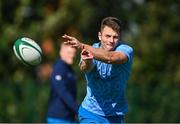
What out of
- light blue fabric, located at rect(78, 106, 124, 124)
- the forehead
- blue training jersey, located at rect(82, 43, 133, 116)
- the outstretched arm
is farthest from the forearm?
light blue fabric, located at rect(78, 106, 124, 124)

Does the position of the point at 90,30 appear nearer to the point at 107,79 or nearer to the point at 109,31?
the point at 107,79

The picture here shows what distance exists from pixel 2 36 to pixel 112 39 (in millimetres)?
13142

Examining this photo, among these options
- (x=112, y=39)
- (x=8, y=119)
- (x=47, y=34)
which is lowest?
(x=8, y=119)

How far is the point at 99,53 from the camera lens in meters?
7.64

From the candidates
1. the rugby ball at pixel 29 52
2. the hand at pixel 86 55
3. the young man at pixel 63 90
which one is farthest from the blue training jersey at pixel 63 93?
the hand at pixel 86 55

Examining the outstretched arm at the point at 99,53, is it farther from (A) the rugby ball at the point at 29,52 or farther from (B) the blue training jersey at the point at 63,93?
(B) the blue training jersey at the point at 63,93

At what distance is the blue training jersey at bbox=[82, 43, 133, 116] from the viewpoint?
27.0 feet

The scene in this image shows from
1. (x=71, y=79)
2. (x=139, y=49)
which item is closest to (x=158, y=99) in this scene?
(x=139, y=49)

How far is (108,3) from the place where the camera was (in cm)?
2291

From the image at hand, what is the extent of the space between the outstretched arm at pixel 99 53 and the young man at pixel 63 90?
10.8 ft

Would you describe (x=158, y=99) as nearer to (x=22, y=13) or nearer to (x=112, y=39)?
(x=22, y=13)

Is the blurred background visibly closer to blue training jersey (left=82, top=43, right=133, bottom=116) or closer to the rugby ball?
the rugby ball

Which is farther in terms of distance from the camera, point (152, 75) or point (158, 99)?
point (152, 75)

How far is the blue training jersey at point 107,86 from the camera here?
27.0 feet
